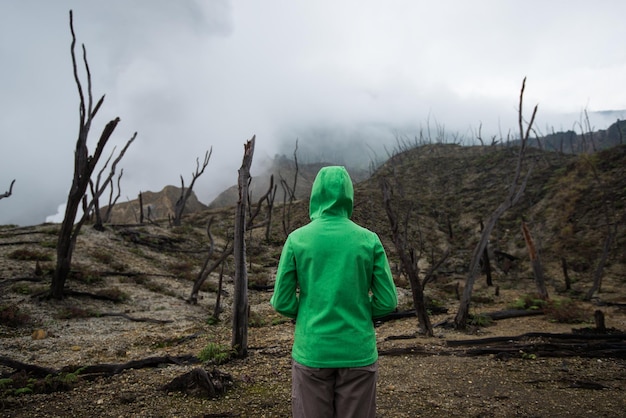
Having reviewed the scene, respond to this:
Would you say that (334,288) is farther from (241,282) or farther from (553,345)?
(553,345)

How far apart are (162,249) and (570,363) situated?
16942mm

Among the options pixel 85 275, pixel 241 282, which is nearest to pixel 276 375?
pixel 241 282

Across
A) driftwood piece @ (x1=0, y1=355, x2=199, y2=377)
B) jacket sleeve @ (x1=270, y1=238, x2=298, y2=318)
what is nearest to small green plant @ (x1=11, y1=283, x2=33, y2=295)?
driftwood piece @ (x1=0, y1=355, x2=199, y2=377)

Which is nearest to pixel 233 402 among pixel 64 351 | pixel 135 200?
pixel 64 351

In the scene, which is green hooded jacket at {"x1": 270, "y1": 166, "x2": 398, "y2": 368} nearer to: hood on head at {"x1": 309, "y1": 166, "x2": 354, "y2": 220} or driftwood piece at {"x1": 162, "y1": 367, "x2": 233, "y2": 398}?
hood on head at {"x1": 309, "y1": 166, "x2": 354, "y2": 220}

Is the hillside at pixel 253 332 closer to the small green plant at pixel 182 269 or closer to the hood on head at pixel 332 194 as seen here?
the small green plant at pixel 182 269

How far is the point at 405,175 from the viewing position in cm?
4359

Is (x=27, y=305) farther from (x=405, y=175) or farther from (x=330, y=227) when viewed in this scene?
(x=405, y=175)

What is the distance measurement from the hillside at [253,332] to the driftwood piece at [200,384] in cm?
11

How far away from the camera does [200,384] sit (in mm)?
4730

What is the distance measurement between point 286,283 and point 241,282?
473 centimetres

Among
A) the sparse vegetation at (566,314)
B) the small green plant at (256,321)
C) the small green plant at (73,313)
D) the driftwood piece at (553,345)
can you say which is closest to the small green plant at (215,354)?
the small green plant at (256,321)

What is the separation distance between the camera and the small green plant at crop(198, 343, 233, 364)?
6.09 metres

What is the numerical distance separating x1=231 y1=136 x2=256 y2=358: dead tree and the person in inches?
184
